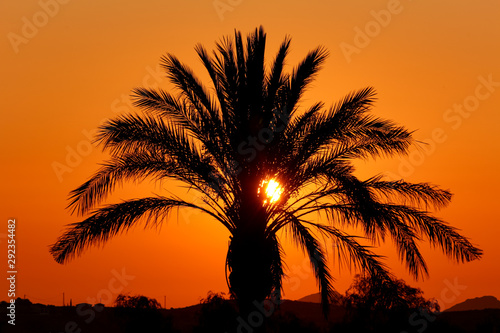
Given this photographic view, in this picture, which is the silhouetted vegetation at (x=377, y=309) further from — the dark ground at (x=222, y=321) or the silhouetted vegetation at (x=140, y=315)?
the silhouetted vegetation at (x=140, y=315)

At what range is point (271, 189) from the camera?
60.4ft

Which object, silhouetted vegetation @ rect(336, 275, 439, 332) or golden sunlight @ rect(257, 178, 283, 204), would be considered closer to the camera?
golden sunlight @ rect(257, 178, 283, 204)

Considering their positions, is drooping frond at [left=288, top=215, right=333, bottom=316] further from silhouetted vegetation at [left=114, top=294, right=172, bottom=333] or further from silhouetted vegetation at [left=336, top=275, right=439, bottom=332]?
silhouetted vegetation at [left=114, top=294, right=172, bottom=333]

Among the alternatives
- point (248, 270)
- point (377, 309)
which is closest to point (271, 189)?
point (248, 270)

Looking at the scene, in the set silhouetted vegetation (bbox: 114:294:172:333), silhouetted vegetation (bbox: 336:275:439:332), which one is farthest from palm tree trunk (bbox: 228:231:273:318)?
silhouetted vegetation (bbox: 114:294:172:333)

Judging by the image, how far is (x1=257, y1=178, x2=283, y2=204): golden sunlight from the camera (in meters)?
18.3

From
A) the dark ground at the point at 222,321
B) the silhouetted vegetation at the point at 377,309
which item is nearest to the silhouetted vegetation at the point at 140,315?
the dark ground at the point at 222,321

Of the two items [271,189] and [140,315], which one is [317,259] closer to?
[271,189]

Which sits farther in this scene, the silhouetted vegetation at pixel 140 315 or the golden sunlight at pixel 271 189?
the silhouetted vegetation at pixel 140 315

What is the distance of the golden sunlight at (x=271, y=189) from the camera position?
1831 centimetres

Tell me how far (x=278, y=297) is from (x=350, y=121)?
18.3 feet

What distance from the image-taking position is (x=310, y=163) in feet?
60.0

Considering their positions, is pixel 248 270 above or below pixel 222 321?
below

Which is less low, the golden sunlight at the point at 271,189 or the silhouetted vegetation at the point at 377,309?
the golden sunlight at the point at 271,189
